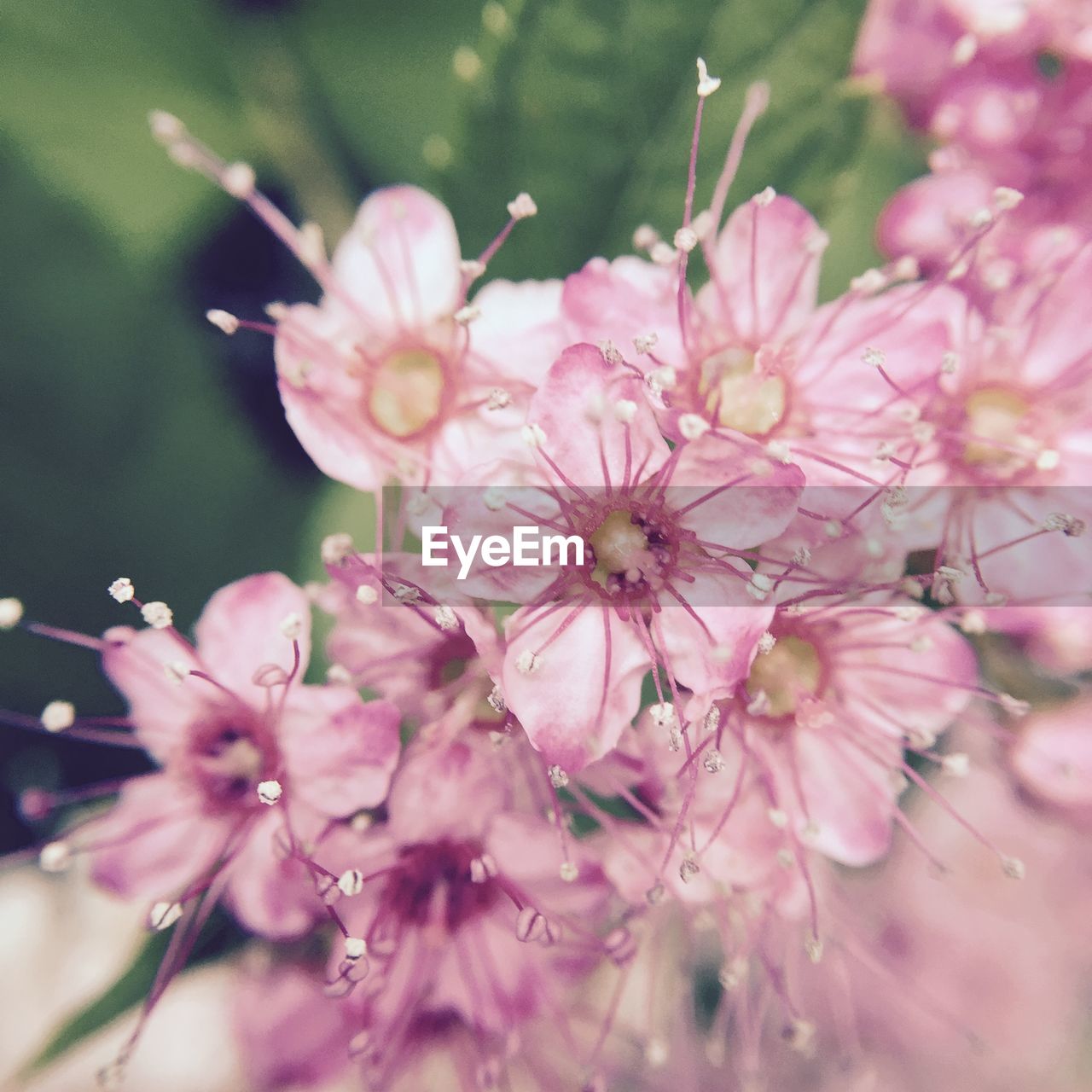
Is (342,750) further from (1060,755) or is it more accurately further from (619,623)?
(1060,755)

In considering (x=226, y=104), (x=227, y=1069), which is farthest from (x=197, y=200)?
(x=227, y=1069)

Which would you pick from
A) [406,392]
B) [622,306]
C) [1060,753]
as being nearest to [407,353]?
[406,392]

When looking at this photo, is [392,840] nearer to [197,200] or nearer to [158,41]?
[197,200]

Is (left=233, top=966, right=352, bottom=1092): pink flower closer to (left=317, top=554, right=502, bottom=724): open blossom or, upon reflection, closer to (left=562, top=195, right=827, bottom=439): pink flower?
(left=317, top=554, right=502, bottom=724): open blossom

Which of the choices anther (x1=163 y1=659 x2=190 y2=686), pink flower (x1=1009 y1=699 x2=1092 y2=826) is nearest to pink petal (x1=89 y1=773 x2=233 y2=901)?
anther (x1=163 y1=659 x2=190 y2=686)

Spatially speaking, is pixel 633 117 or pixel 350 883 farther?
pixel 633 117

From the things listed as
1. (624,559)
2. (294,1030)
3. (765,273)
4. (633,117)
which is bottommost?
(294,1030)

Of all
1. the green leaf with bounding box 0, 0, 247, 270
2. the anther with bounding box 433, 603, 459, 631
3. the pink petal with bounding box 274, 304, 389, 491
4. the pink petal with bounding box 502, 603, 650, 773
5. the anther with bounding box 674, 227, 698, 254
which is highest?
the green leaf with bounding box 0, 0, 247, 270
